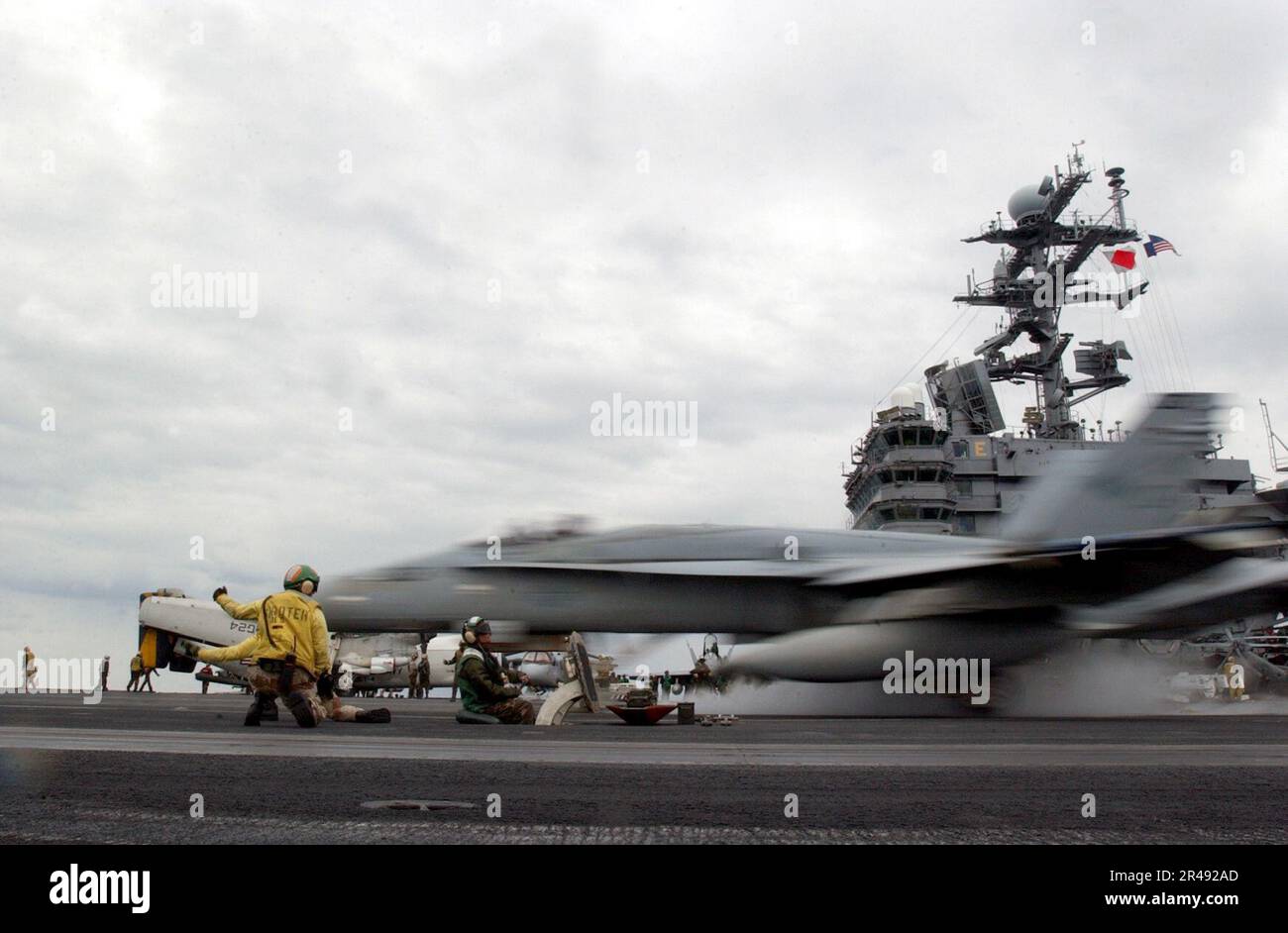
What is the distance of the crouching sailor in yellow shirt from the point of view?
8.96 meters

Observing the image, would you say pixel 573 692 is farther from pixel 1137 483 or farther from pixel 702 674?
pixel 1137 483

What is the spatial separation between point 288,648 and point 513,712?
2.91 metres

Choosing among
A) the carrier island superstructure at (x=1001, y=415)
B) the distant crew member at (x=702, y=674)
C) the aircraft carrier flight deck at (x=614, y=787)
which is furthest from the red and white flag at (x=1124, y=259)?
the aircraft carrier flight deck at (x=614, y=787)

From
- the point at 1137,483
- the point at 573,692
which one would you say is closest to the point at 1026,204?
the point at 1137,483

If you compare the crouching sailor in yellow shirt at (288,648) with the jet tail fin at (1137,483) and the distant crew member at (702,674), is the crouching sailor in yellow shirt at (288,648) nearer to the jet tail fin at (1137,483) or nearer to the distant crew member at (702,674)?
the distant crew member at (702,674)

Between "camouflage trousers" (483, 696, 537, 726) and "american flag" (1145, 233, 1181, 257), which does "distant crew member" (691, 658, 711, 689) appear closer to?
"camouflage trousers" (483, 696, 537, 726)

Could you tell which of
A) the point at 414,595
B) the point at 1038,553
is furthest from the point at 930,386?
the point at 414,595

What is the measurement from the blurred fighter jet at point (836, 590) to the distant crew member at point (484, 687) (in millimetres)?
4576

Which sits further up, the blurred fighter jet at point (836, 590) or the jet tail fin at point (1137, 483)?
the jet tail fin at point (1137, 483)

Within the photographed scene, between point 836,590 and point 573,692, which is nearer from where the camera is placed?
point 573,692

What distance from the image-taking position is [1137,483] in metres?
18.6

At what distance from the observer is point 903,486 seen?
122 ft

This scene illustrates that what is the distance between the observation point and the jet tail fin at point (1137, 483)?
18344mm

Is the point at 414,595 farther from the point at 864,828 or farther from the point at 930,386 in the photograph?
the point at 930,386
